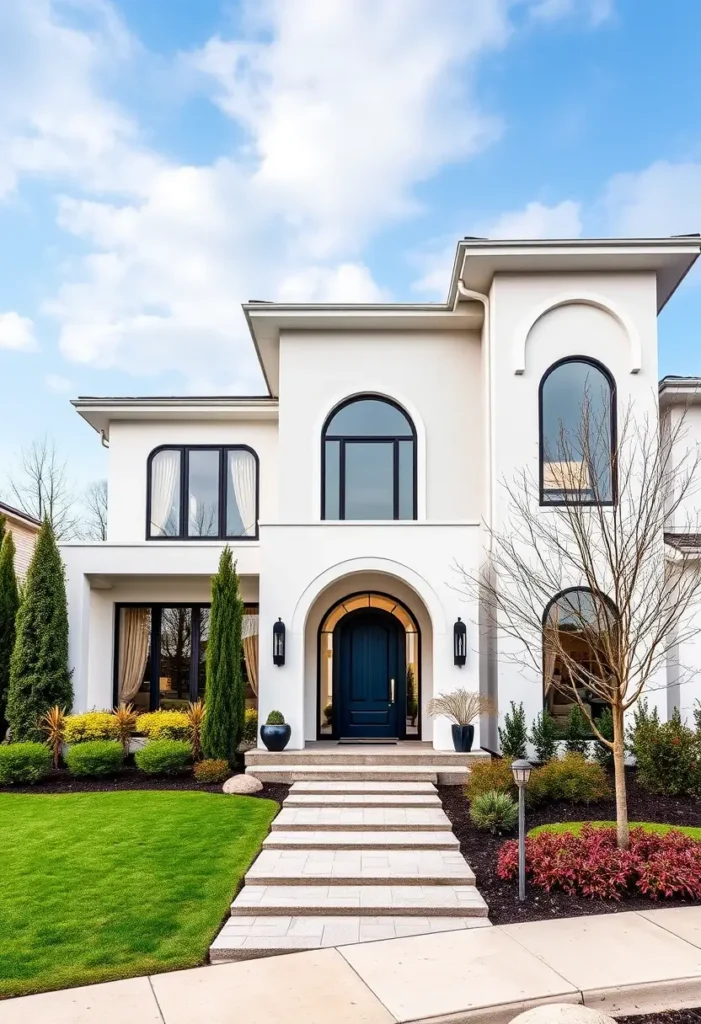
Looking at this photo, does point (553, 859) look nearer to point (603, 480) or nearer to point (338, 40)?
point (603, 480)

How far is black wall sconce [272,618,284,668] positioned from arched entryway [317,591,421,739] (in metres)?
1.59

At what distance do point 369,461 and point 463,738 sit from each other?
5.16 meters

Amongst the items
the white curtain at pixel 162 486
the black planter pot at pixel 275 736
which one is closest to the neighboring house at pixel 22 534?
the white curtain at pixel 162 486

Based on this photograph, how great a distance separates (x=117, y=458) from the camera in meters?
16.7

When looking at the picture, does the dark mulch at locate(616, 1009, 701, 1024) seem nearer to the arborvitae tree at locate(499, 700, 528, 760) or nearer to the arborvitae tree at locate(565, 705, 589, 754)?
the arborvitae tree at locate(499, 700, 528, 760)

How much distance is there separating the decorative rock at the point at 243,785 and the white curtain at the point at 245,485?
5.77 metres

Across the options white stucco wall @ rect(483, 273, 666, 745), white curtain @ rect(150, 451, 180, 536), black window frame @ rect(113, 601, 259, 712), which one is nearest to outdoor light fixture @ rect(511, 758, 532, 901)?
white stucco wall @ rect(483, 273, 666, 745)

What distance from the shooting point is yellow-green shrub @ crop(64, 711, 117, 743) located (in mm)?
13086

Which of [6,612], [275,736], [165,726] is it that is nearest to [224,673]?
[275,736]

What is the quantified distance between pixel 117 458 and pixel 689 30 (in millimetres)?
12691

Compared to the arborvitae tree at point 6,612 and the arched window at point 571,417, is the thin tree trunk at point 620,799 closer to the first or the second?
the arched window at point 571,417

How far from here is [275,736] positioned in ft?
41.1

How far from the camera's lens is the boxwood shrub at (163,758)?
40.7 ft

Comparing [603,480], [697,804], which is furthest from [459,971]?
[603,480]
